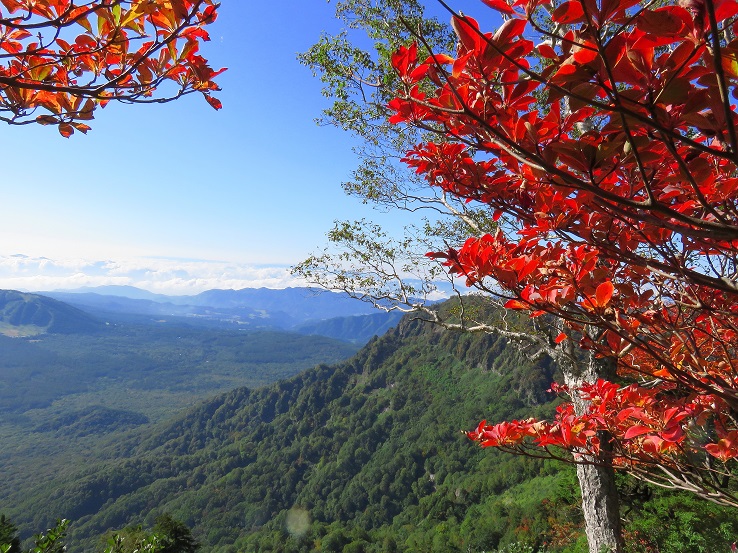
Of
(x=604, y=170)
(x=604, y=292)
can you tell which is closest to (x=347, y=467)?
(x=604, y=292)

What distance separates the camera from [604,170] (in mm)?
898

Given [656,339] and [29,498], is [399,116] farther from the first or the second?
[29,498]

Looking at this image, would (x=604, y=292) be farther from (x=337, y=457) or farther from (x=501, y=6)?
(x=337, y=457)

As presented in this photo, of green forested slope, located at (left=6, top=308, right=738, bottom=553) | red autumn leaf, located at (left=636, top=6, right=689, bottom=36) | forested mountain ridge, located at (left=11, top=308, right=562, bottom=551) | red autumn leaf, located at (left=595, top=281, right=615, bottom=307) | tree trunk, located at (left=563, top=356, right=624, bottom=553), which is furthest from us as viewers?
forested mountain ridge, located at (left=11, top=308, right=562, bottom=551)

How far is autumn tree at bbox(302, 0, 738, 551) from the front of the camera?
0.62 meters

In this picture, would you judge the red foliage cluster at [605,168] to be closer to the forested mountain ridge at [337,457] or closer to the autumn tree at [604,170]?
the autumn tree at [604,170]

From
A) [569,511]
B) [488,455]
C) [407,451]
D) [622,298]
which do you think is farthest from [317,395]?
[622,298]

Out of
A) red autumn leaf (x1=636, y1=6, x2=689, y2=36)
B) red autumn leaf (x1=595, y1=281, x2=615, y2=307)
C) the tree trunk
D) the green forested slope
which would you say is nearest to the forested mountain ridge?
the green forested slope

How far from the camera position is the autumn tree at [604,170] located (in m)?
0.62

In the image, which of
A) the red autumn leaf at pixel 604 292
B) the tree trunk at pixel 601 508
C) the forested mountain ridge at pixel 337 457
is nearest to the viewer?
the red autumn leaf at pixel 604 292

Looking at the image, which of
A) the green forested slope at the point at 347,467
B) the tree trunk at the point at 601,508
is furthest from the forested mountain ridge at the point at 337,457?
the tree trunk at the point at 601,508

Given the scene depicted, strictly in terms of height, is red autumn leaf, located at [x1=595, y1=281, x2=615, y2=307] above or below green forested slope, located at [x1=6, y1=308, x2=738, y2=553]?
above

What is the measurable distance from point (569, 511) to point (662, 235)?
11174 millimetres

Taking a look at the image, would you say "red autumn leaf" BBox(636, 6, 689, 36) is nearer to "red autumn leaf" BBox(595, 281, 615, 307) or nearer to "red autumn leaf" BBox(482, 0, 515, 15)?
"red autumn leaf" BBox(482, 0, 515, 15)
